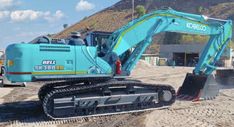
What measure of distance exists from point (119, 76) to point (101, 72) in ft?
2.30

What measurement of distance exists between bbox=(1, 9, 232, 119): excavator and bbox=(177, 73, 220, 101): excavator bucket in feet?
5.70

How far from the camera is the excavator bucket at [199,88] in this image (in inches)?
551

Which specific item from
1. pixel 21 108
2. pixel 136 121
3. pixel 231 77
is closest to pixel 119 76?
pixel 136 121

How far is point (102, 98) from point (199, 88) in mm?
4441

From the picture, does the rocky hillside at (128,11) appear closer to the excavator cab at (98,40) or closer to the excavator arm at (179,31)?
the excavator arm at (179,31)

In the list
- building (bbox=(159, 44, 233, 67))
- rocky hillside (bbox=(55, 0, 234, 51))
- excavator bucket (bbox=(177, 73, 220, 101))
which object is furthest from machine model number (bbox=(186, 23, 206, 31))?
rocky hillside (bbox=(55, 0, 234, 51))

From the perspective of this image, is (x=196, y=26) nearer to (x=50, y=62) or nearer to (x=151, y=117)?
(x=151, y=117)

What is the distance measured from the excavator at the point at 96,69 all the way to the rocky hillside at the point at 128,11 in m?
95.7

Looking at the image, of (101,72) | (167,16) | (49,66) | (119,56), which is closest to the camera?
(49,66)

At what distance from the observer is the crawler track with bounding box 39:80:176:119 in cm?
1065

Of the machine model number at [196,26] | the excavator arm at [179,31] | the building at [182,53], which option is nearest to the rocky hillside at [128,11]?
the building at [182,53]

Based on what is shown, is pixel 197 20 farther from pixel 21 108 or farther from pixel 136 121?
pixel 21 108

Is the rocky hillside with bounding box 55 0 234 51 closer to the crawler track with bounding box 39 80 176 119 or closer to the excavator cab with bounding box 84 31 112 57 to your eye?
the crawler track with bounding box 39 80 176 119

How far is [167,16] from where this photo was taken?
1291cm
